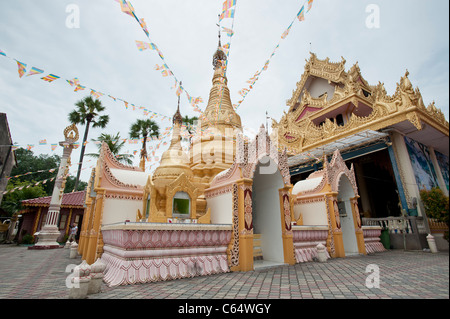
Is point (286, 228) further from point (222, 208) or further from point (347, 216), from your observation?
point (347, 216)

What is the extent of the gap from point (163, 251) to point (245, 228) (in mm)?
2403

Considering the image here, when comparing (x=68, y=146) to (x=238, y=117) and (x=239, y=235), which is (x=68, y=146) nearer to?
(x=238, y=117)

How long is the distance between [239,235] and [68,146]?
15.5 m

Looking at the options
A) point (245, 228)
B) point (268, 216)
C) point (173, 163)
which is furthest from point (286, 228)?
point (173, 163)

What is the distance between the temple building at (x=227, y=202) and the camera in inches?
225

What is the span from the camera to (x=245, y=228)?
669 centimetres

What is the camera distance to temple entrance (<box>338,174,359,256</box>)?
1057cm

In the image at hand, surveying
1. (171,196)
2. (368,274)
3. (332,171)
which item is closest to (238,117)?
(332,171)

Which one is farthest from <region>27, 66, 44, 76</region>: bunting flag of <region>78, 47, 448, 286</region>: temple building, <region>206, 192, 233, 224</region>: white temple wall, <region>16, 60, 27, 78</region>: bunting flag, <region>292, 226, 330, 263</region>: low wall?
<region>292, 226, 330, 263</region>: low wall

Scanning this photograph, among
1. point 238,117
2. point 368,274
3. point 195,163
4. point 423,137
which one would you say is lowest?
point 368,274

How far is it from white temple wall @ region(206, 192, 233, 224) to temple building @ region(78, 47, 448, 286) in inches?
1.3

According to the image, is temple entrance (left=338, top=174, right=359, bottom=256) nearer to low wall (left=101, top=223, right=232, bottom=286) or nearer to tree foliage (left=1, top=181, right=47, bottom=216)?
low wall (left=101, top=223, right=232, bottom=286)
